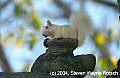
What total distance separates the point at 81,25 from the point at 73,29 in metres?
0.10

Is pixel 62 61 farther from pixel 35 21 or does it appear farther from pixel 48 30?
pixel 35 21

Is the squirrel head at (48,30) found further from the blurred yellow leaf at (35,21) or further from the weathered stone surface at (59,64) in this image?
the blurred yellow leaf at (35,21)

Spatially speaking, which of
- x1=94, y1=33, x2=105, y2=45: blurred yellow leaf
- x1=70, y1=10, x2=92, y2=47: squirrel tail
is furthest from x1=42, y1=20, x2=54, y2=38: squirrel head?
x1=94, y1=33, x2=105, y2=45: blurred yellow leaf

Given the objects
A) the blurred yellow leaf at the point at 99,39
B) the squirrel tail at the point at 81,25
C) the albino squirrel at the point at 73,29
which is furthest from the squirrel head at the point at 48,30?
the blurred yellow leaf at the point at 99,39

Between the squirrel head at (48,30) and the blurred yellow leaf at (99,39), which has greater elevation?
the blurred yellow leaf at (99,39)

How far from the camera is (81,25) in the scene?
2119mm

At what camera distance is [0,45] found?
189 inches

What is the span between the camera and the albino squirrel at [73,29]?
198cm

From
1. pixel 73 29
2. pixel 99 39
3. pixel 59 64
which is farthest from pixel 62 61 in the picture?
pixel 99 39

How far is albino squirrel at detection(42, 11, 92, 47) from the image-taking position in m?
1.98

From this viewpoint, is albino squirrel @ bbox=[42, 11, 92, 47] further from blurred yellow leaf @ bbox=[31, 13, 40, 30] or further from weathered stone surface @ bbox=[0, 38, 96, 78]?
blurred yellow leaf @ bbox=[31, 13, 40, 30]

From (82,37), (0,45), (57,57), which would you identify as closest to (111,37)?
(0,45)

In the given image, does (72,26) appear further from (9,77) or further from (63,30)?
(9,77)

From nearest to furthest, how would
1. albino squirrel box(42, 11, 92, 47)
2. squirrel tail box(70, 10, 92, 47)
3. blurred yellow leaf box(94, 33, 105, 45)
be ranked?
1. albino squirrel box(42, 11, 92, 47)
2. squirrel tail box(70, 10, 92, 47)
3. blurred yellow leaf box(94, 33, 105, 45)
